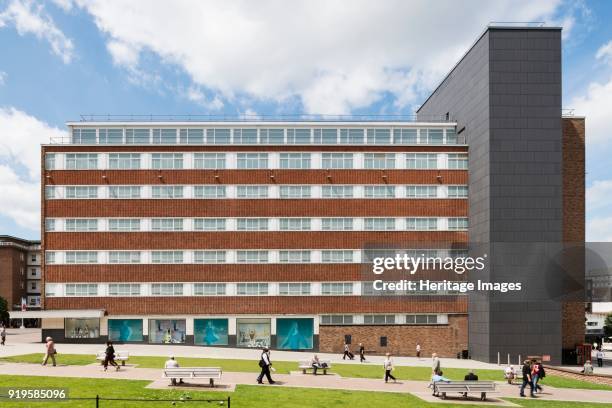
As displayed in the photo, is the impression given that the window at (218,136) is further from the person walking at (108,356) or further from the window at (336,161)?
the person walking at (108,356)

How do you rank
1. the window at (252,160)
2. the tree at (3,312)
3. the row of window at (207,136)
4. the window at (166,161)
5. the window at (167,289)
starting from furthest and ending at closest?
the tree at (3,312)
the row of window at (207,136)
the window at (252,160)
the window at (166,161)
the window at (167,289)

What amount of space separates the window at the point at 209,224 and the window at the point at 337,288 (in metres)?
11.9

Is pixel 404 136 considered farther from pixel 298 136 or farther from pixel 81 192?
pixel 81 192

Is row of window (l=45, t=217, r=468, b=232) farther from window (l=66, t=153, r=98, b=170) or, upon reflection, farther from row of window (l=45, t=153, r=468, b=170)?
row of window (l=45, t=153, r=468, b=170)

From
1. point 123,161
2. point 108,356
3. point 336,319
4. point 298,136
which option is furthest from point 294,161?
point 108,356

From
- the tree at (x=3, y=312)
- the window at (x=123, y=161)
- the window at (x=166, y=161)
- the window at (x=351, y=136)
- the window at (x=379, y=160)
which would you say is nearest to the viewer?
the window at (x=123, y=161)

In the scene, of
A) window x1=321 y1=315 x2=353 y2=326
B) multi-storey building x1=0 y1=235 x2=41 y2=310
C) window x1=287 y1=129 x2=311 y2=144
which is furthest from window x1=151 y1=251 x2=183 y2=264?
multi-storey building x1=0 y1=235 x2=41 y2=310

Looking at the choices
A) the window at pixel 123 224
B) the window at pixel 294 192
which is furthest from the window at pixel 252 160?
the window at pixel 123 224

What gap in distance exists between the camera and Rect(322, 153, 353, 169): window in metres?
65.4

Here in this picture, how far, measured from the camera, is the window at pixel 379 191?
65.2m

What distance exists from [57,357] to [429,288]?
37.3m

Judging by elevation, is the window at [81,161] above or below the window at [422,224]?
above

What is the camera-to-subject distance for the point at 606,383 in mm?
40188

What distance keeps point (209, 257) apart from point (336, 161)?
53.2 feet
